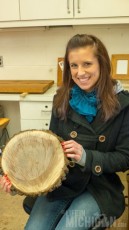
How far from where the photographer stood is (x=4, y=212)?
192 centimetres

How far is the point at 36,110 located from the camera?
6.81 feet

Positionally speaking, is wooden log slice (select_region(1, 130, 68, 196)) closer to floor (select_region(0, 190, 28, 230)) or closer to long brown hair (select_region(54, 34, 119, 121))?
long brown hair (select_region(54, 34, 119, 121))

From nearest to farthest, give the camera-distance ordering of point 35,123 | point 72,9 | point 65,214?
point 65,214
point 72,9
point 35,123

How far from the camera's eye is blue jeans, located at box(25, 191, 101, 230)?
1104mm

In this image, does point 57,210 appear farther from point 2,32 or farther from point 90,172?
point 2,32

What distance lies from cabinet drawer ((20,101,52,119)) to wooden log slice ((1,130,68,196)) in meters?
0.95

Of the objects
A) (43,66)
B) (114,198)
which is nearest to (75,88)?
(114,198)

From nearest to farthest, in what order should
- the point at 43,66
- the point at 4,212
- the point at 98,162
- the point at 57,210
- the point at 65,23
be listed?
1. the point at 98,162
2. the point at 57,210
3. the point at 4,212
4. the point at 65,23
5. the point at 43,66

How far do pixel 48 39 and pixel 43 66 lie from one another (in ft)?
0.80

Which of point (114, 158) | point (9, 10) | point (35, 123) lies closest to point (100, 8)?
point (9, 10)

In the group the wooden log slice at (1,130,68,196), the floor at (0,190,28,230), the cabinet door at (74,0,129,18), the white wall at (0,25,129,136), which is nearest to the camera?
the wooden log slice at (1,130,68,196)

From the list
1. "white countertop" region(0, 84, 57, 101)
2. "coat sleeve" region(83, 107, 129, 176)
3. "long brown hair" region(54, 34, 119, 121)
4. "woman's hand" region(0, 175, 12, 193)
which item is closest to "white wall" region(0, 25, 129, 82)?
"white countertop" region(0, 84, 57, 101)

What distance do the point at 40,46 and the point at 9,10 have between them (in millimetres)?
469

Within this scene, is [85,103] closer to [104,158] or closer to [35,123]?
[104,158]
